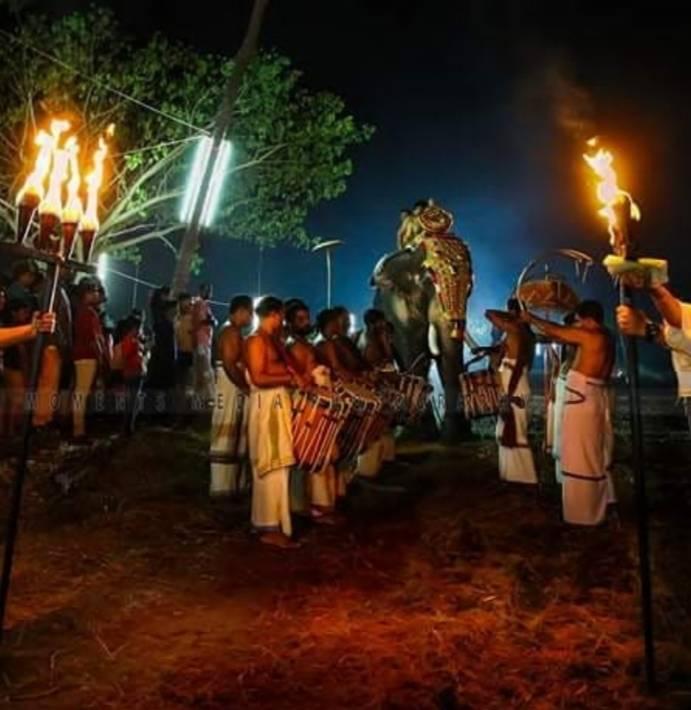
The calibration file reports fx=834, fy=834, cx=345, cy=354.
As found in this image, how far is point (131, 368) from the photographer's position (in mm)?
12266

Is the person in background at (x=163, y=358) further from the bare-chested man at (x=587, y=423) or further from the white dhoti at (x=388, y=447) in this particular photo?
the bare-chested man at (x=587, y=423)

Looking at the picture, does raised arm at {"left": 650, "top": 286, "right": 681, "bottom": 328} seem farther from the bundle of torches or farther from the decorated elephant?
the decorated elephant

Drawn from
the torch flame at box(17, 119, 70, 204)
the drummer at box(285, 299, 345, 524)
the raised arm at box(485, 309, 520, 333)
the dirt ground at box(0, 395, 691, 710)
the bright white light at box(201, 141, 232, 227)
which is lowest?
the dirt ground at box(0, 395, 691, 710)

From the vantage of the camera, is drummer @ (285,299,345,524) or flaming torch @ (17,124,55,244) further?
drummer @ (285,299,345,524)

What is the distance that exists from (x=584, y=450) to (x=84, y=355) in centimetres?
665

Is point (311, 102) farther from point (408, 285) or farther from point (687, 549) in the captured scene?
point (687, 549)

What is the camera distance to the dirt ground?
482 centimetres

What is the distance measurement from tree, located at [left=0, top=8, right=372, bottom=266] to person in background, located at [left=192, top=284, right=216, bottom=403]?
603cm

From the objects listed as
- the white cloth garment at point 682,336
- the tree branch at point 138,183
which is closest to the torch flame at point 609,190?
the white cloth garment at point 682,336

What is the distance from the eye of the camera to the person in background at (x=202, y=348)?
14.1 metres

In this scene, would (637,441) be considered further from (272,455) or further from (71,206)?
(272,455)

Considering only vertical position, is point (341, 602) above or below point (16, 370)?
below

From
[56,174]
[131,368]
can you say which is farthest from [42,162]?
[131,368]

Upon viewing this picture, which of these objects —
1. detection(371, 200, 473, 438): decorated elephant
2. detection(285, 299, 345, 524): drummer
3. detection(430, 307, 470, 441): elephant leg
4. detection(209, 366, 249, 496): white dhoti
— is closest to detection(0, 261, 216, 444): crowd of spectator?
detection(209, 366, 249, 496): white dhoti
